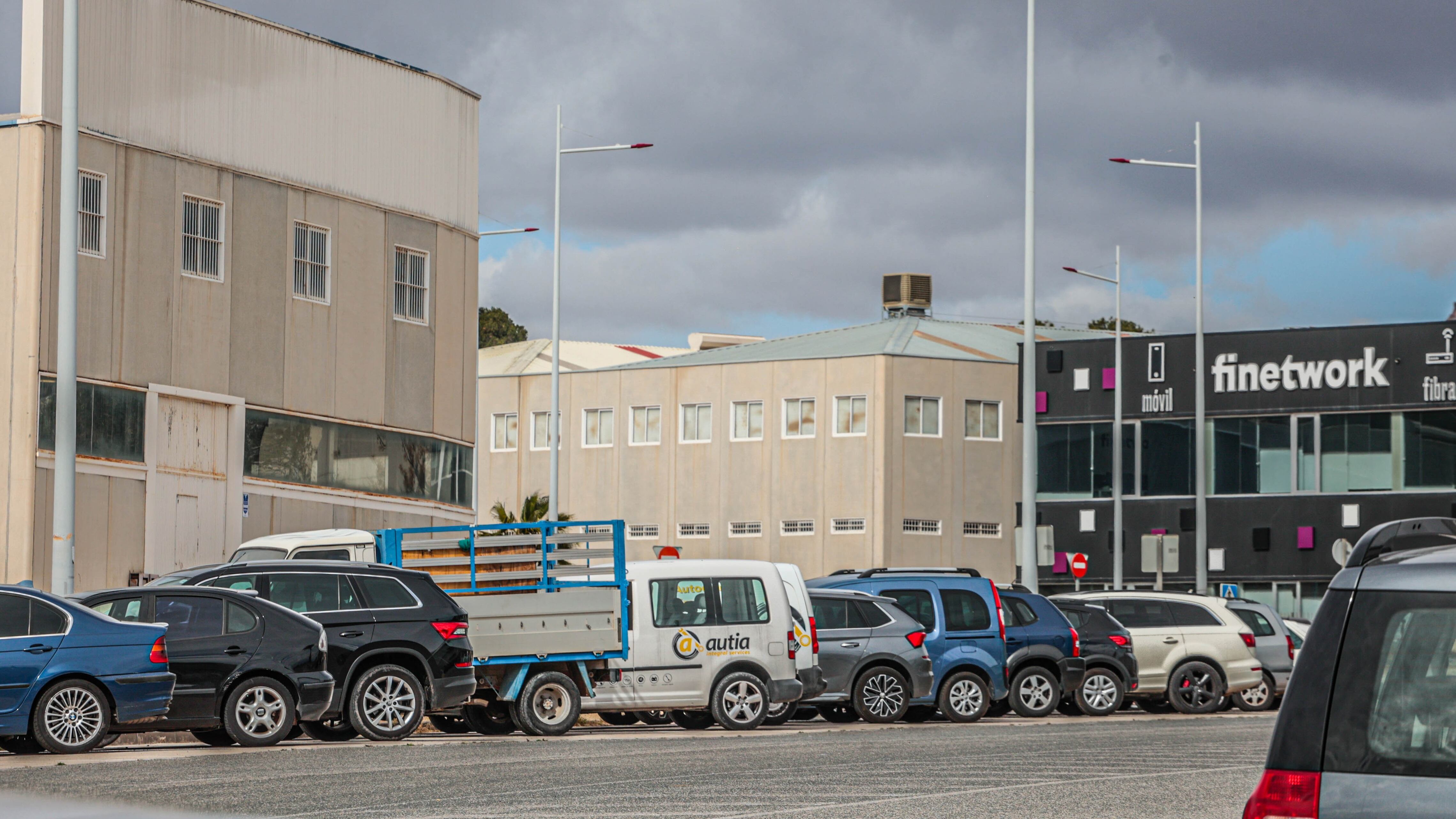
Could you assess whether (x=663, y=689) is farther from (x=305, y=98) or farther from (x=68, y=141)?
(x=305, y=98)

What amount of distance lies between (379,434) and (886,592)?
14563 millimetres

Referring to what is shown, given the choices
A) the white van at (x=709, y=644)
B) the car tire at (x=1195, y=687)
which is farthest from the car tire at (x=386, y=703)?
Result: the car tire at (x=1195, y=687)

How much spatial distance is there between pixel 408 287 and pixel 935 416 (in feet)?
87.9

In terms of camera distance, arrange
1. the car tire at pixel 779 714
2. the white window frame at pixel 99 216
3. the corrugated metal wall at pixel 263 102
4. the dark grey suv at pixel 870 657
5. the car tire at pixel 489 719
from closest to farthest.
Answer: the car tire at pixel 489 719 < the dark grey suv at pixel 870 657 < the car tire at pixel 779 714 < the white window frame at pixel 99 216 < the corrugated metal wall at pixel 263 102

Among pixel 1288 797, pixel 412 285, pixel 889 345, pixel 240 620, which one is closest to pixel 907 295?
pixel 889 345

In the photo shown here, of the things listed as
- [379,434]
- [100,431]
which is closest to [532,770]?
[100,431]

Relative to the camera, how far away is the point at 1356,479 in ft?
167

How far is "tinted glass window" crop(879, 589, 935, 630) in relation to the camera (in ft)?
73.3

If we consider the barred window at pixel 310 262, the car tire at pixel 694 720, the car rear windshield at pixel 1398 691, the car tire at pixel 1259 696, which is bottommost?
the car tire at pixel 1259 696

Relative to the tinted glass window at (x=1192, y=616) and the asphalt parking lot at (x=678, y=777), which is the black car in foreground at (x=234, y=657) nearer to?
the asphalt parking lot at (x=678, y=777)

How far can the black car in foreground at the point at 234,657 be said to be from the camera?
53.0 feet

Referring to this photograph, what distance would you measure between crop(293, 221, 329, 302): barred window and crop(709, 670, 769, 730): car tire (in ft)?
51.3

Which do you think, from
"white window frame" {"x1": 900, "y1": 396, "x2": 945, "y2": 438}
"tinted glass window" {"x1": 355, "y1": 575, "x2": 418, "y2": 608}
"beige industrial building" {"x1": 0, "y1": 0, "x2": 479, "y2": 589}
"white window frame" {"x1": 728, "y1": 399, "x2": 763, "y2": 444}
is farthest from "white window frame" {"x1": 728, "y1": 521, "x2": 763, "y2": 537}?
"tinted glass window" {"x1": 355, "y1": 575, "x2": 418, "y2": 608}

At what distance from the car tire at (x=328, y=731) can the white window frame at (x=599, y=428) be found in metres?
44.6
